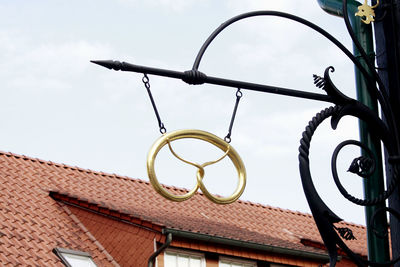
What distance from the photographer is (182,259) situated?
18.3m

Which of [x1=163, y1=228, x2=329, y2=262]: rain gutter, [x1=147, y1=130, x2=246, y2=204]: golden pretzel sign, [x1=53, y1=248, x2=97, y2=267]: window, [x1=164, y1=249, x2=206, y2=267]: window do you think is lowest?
[x1=147, y1=130, x2=246, y2=204]: golden pretzel sign

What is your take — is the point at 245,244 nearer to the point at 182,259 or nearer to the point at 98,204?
the point at 182,259

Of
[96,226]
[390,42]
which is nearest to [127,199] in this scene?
[96,226]

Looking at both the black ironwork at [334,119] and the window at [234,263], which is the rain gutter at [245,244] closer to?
the window at [234,263]

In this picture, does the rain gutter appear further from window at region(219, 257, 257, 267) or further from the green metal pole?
the green metal pole

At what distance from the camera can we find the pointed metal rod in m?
4.24

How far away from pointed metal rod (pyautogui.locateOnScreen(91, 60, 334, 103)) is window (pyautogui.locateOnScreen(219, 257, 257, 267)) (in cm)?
1450

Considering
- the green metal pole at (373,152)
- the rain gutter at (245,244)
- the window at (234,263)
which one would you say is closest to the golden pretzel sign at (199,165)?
the green metal pole at (373,152)

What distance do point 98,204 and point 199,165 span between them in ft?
48.0

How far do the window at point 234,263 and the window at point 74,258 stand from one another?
8.32ft

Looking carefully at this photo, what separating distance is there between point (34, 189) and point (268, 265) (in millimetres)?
5038

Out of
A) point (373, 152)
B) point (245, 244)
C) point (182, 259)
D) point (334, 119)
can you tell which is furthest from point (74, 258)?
point (334, 119)

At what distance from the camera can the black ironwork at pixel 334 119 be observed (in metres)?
4.29

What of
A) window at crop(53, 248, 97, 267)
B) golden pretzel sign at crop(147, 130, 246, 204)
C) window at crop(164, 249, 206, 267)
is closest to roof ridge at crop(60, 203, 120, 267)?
window at crop(53, 248, 97, 267)
